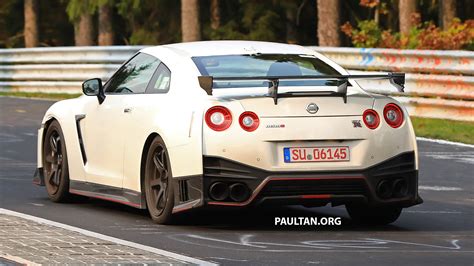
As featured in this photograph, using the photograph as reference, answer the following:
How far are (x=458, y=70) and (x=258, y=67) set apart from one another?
33.3ft

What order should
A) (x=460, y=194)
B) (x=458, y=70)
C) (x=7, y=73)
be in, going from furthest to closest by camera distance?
(x=7, y=73), (x=458, y=70), (x=460, y=194)

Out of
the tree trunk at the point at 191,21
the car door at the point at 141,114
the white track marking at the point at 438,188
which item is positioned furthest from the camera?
the tree trunk at the point at 191,21

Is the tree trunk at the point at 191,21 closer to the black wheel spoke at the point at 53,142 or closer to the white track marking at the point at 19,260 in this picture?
the black wheel spoke at the point at 53,142

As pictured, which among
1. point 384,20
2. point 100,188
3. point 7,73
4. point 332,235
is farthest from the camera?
point 384,20

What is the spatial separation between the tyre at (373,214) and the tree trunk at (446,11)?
25234mm

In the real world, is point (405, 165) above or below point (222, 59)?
below

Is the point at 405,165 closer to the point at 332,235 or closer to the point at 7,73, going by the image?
the point at 332,235

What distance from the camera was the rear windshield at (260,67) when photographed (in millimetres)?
11203

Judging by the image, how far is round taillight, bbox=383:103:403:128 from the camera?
10842 millimetres

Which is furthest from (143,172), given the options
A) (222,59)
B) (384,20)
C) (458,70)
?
(384,20)

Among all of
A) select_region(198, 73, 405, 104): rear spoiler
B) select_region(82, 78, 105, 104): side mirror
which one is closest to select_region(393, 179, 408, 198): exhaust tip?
select_region(198, 73, 405, 104): rear spoiler

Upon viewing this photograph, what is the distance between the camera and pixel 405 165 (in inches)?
427

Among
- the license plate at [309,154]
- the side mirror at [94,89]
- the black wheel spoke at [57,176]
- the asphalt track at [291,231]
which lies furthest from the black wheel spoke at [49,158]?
the license plate at [309,154]

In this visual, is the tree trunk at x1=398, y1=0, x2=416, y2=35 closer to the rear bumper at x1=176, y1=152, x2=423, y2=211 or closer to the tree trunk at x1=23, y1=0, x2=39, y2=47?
the tree trunk at x1=23, y1=0, x2=39, y2=47
